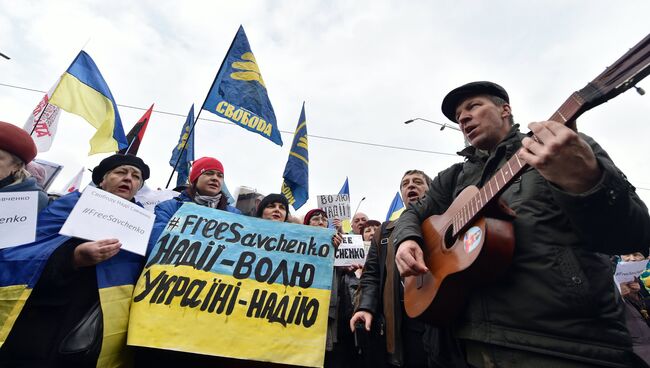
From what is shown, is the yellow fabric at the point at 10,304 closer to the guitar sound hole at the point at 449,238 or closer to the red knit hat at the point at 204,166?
the red knit hat at the point at 204,166

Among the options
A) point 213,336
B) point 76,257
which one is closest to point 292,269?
point 213,336

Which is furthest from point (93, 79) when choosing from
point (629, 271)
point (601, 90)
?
point (629, 271)

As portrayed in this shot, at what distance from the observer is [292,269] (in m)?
2.77

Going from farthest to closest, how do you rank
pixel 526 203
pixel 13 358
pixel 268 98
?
pixel 268 98
pixel 13 358
pixel 526 203

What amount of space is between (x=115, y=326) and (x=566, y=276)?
2549 mm

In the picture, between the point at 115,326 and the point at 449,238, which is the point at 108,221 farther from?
the point at 449,238

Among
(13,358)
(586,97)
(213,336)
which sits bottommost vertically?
(13,358)

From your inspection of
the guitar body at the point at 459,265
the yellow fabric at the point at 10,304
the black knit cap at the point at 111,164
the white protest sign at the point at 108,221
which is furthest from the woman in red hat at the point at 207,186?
the guitar body at the point at 459,265

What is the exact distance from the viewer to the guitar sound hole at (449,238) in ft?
6.02

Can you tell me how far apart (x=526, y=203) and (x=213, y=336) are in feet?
6.91

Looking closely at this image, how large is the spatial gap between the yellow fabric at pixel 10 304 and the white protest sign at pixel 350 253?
2776mm

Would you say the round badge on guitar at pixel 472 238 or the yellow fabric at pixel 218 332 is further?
the yellow fabric at pixel 218 332

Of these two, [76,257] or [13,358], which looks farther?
[76,257]

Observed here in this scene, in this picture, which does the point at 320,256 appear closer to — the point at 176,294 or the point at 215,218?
the point at 215,218
